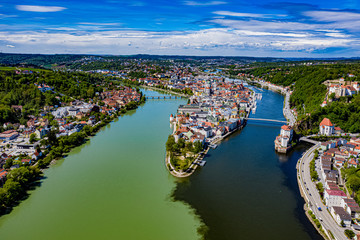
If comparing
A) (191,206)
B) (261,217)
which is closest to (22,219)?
(191,206)

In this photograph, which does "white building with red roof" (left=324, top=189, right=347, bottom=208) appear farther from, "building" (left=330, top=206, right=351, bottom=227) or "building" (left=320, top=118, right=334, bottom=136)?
"building" (left=320, top=118, right=334, bottom=136)

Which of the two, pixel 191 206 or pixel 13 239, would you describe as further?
pixel 191 206

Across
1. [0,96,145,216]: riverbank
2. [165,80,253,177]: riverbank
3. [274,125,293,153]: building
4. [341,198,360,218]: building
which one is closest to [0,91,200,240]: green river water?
[0,96,145,216]: riverbank

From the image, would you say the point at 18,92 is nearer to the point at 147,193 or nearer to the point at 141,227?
the point at 147,193

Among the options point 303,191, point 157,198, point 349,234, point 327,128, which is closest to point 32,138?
point 157,198

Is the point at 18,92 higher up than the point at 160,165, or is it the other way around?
the point at 18,92

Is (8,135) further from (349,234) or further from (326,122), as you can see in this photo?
(326,122)
